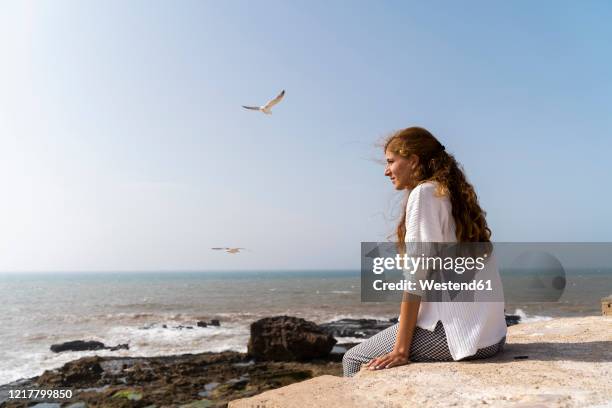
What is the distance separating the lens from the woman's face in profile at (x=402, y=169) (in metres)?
3.17

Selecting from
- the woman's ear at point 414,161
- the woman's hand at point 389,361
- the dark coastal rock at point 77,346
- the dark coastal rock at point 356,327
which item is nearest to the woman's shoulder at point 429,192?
the woman's ear at point 414,161

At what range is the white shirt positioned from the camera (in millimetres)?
2850

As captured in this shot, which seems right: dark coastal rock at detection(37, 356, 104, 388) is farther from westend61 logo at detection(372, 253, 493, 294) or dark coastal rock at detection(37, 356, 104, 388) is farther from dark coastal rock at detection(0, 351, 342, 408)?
westend61 logo at detection(372, 253, 493, 294)

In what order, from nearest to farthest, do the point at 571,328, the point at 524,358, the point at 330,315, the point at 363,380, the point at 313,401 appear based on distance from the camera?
the point at 313,401 < the point at 363,380 < the point at 524,358 < the point at 571,328 < the point at 330,315

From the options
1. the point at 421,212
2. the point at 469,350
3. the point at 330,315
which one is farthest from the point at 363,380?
the point at 330,315

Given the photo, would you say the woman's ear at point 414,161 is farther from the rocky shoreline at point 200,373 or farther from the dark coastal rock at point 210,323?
the dark coastal rock at point 210,323

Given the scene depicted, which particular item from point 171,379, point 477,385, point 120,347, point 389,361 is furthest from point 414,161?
point 120,347

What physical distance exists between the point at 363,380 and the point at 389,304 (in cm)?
3635

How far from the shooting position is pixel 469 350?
2916mm

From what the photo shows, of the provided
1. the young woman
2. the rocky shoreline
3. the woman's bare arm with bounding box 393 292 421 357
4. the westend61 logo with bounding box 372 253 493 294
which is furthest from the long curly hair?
the rocky shoreline

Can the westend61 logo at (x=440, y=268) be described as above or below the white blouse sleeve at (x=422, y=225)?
below

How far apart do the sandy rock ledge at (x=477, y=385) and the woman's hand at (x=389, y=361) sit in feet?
0.14

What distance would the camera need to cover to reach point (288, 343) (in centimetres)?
1572

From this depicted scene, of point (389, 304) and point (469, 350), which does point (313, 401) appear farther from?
point (389, 304)
